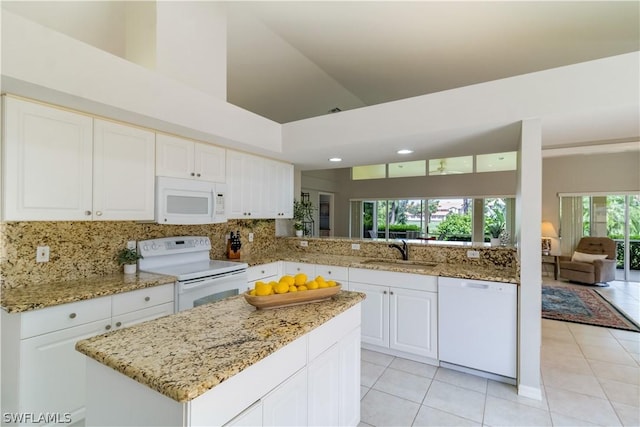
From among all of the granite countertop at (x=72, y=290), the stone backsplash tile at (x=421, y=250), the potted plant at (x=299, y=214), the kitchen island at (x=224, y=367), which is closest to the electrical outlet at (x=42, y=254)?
the granite countertop at (x=72, y=290)

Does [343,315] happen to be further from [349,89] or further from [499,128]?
[349,89]

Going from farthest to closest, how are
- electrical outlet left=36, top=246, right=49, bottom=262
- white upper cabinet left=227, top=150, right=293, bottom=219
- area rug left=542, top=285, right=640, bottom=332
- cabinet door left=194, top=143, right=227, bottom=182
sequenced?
area rug left=542, top=285, right=640, bottom=332
white upper cabinet left=227, top=150, right=293, bottom=219
cabinet door left=194, top=143, right=227, bottom=182
electrical outlet left=36, top=246, right=49, bottom=262

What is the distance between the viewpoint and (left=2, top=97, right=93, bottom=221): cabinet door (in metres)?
1.87

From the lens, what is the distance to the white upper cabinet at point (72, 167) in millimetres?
1886

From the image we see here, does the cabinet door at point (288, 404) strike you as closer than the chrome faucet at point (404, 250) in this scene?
Yes

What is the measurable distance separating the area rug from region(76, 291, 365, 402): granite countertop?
171 inches

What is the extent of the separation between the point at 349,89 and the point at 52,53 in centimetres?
380

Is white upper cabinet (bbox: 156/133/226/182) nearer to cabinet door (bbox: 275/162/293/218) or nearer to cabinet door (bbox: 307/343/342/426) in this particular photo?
cabinet door (bbox: 275/162/293/218)

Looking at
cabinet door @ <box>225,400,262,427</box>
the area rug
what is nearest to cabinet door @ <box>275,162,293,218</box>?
cabinet door @ <box>225,400,262,427</box>

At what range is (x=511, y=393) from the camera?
245 centimetres

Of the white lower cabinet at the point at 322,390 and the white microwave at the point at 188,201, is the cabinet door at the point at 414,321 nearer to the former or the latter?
the white lower cabinet at the point at 322,390

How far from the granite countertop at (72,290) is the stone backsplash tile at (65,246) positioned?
0.26 feet

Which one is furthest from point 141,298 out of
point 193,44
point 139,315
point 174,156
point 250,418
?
point 193,44

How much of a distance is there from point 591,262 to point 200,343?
7753mm
